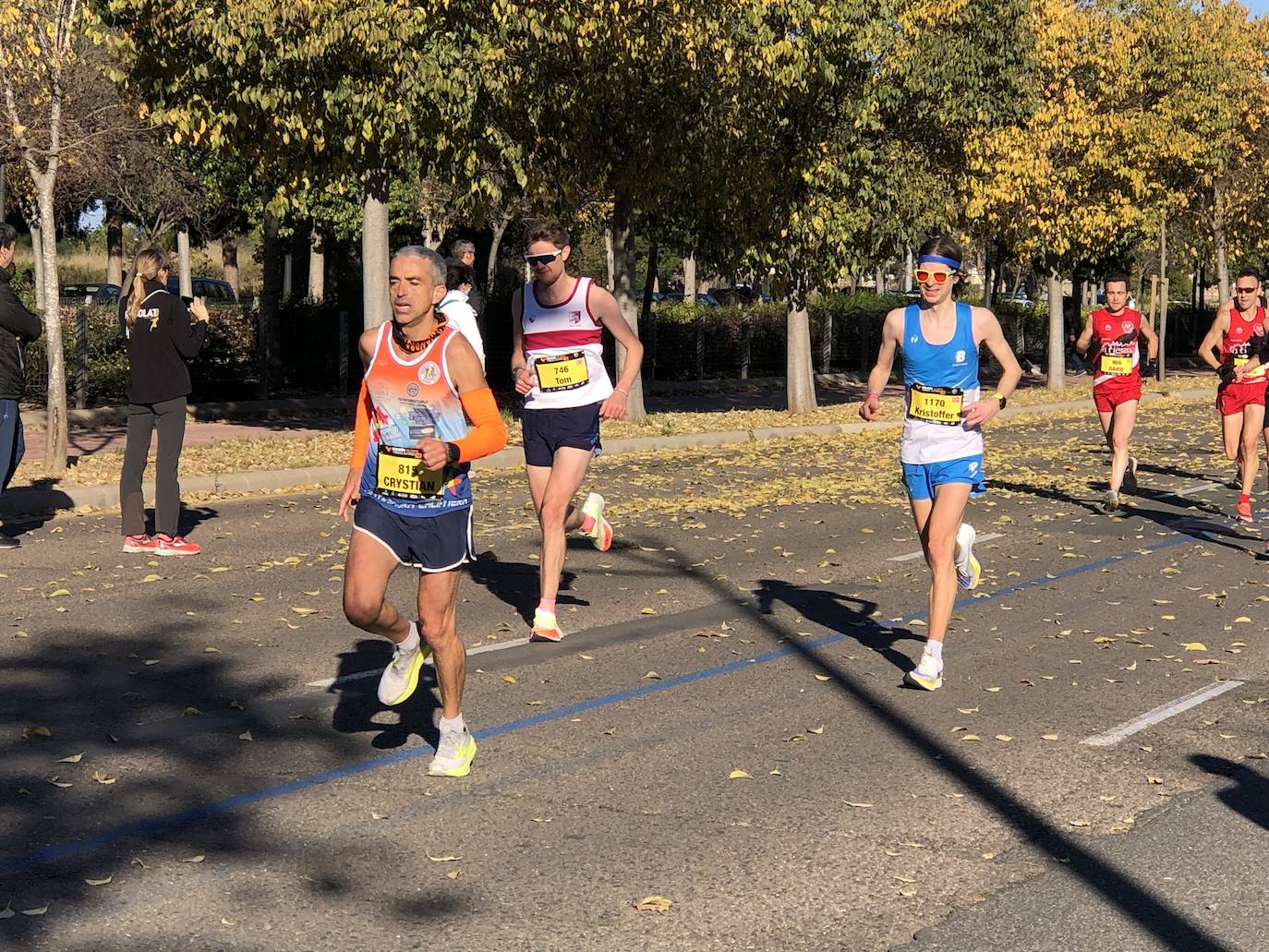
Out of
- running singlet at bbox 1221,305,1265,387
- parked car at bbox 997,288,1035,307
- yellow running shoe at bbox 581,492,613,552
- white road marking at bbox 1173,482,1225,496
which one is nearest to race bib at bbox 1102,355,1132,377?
running singlet at bbox 1221,305,1265,387

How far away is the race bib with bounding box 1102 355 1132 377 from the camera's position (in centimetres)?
1442

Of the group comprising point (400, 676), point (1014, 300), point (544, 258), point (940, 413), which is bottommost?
point (400, 676)

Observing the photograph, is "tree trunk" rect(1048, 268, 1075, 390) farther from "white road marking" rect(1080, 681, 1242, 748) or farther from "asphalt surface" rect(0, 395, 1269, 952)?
"white road marking" rect(1080, 681, 1242, 748)

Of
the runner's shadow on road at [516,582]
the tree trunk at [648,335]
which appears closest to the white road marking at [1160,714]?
the runner's shadow on road at [516,582]

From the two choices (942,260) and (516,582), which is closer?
(942,260)

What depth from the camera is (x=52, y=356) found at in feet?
51.0

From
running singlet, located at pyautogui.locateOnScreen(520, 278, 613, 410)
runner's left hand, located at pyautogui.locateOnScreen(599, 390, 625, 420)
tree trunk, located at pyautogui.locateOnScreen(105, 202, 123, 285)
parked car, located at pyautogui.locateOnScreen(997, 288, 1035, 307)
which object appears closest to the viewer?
runner's left hand, located at pyautogui.locateOnScreen(599, 390, 625, 420)

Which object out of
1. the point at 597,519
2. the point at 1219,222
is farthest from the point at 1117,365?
the point at 1219,222

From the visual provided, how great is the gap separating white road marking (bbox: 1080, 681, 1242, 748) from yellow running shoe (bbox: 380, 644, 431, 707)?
2.78m

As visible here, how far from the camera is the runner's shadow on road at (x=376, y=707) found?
6.91 m

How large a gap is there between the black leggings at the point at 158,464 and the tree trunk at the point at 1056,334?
1045 inches

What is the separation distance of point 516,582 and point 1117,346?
21.1 feet

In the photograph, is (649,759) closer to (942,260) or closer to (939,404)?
(939,404)

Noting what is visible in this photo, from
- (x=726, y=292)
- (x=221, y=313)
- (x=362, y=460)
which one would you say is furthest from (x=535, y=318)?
(x=726, y=292)
